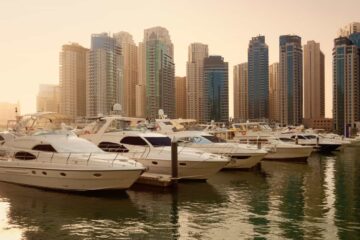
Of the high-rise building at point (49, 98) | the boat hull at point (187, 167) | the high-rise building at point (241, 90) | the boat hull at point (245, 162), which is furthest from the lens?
the high-rise building at point (241, 90)

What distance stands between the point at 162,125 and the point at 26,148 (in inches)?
666

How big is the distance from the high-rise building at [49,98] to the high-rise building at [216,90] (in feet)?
158

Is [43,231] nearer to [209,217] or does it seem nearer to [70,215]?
[70,215]

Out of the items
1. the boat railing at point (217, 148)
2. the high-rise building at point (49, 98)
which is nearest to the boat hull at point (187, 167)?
the boat railing at point (217, 148)

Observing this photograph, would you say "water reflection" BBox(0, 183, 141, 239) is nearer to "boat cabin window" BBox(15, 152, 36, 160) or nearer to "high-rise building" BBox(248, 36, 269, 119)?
"boat cabin window" BBox(15, 152, 36, 160)

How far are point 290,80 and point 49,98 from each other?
9000 centimetres

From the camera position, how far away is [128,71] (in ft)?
471

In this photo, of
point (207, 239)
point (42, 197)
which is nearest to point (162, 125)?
point (42, 197)

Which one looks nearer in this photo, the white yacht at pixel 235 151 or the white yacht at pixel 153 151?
the white yacht at pixel 153 151

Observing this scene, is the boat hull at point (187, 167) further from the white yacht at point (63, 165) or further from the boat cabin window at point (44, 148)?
the boat cabin window at point (44, 148)

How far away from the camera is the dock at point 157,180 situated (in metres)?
22.0

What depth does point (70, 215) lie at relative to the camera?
16.1 m

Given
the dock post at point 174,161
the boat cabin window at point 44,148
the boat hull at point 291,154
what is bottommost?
the boat hull at point 291,154

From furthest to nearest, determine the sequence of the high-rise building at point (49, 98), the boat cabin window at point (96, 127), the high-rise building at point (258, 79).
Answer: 1. the high-rise building at point (258, 79)
2. the high-rise building at point (49, 98)
3. the boat cabin window at point (96, 127)
